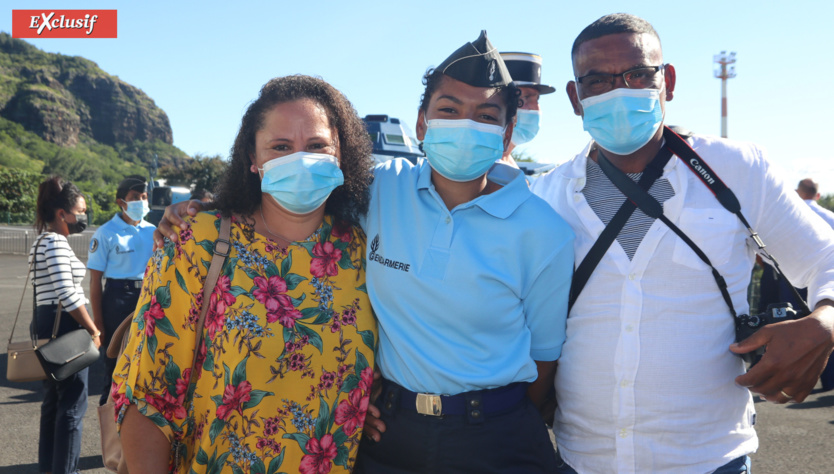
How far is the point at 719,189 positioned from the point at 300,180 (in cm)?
150

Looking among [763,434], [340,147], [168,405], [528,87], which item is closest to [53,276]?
[168,405]

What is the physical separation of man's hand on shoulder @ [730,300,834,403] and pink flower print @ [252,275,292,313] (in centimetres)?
155

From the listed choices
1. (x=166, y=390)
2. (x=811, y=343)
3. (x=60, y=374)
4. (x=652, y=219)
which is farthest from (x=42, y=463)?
(x=811, y=343)

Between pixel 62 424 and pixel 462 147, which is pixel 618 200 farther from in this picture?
pixel 62 424

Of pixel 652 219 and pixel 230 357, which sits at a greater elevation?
pixel 652 219

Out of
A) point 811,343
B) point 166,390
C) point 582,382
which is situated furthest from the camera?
point 582,382

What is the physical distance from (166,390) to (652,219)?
69.8 inches

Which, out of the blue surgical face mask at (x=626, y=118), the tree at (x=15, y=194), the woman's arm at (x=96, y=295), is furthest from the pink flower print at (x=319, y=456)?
the tree at (x=15, y=194)

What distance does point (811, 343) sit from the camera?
1866mm

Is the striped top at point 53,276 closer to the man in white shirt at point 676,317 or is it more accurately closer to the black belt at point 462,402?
the black belt at point 462,402

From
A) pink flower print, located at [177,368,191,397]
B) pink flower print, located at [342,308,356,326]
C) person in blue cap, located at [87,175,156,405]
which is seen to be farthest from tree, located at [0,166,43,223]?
pink flower print, located at [342,308,356,326]

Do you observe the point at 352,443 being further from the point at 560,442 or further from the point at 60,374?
the point at 60,374

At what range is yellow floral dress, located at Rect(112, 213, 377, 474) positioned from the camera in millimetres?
2018

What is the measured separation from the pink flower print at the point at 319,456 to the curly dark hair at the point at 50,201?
3.92 meters
